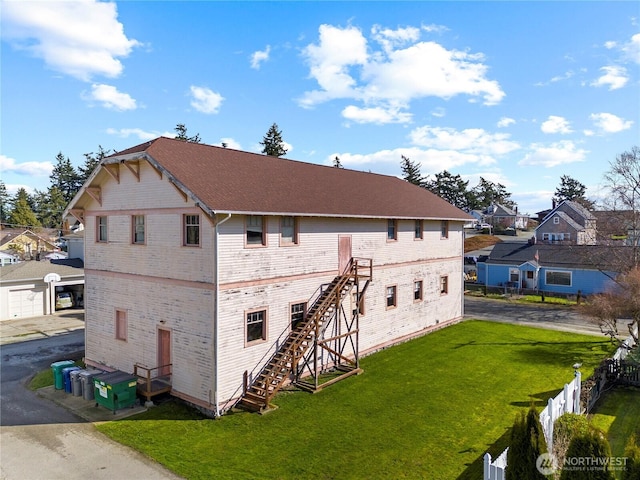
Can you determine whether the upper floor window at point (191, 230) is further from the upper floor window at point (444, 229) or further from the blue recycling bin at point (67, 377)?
the upper floor window at point (444, 229)

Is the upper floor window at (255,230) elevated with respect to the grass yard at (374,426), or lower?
elevated

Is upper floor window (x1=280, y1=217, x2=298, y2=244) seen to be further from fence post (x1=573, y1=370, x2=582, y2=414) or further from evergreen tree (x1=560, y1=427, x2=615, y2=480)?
evergreen tree (x1=560, y1=427, x2=615, y2=480)

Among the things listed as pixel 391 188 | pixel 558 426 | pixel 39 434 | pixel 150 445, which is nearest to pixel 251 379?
pixel 150 445

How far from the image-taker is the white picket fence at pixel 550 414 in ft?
27.3

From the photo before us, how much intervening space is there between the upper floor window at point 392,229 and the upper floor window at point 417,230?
1951 mm

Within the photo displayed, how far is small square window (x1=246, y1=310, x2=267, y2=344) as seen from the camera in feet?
48.1

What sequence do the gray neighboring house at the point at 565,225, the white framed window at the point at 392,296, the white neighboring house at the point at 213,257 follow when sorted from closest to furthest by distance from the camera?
the white neighboring house at the point at 213,257
the white framed window at the point at 392,296
the gray neighboring house at the point at 565,225

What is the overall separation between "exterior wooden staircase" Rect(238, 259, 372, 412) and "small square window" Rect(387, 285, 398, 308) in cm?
259

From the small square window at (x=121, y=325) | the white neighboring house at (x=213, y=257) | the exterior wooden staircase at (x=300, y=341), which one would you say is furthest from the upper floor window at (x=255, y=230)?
the small square window at (x=121, y=325)

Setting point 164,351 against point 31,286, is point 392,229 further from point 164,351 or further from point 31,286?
point 31,286

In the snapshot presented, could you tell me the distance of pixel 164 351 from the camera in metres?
15.3

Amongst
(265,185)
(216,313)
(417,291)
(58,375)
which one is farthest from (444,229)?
(58,375)

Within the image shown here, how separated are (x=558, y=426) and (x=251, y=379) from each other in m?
9.13

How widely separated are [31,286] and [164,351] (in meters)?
19.9
